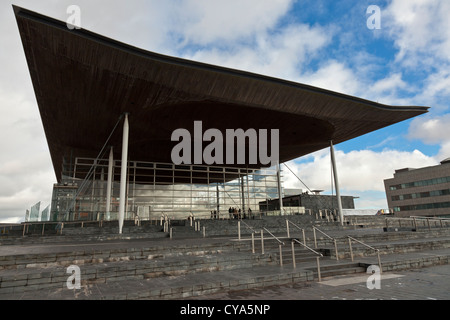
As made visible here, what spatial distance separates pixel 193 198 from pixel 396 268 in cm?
2651

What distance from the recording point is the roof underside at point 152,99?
1373 cm

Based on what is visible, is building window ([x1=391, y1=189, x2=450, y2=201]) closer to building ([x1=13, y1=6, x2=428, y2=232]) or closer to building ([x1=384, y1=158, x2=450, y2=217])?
building ([x1=384, y1=158, x2=450, y2=217])

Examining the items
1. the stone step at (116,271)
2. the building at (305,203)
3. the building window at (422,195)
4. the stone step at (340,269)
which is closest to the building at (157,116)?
the building at (305,203)

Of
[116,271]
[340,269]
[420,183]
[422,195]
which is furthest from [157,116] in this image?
[420,183]

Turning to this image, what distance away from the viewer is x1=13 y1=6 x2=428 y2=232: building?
1442cm

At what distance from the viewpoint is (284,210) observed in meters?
28.8

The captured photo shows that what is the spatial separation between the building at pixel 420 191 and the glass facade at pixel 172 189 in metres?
54.6

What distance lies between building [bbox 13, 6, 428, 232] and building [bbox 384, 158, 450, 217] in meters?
53.9

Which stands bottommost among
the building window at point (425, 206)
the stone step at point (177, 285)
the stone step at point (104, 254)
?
the stone step at point (177, 285)

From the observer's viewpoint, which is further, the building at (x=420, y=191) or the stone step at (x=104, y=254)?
the building at (x=420, y=191)

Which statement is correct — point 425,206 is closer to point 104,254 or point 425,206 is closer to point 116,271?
point 104,254

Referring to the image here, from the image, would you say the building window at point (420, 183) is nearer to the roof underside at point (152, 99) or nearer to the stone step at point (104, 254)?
the roof underside at point (152, 99)
